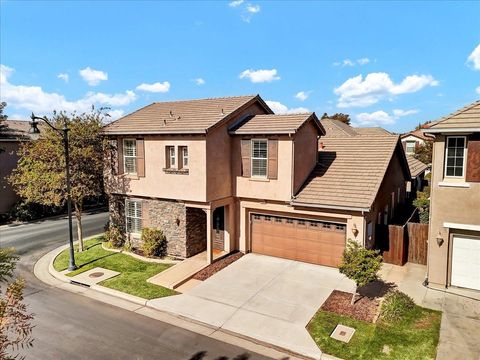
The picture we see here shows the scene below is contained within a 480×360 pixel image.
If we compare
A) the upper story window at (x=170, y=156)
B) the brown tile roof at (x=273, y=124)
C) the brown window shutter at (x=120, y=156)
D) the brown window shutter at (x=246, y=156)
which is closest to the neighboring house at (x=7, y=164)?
the brown window shutter at (x=120, y=156)

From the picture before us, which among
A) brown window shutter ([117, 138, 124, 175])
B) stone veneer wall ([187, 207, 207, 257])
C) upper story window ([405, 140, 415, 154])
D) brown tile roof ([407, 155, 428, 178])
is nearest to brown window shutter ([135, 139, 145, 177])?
brown window shutter ([117, 138, 124, 175])

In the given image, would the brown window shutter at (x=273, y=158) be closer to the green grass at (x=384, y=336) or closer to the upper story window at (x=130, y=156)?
the green grass at (x=384, y=336)

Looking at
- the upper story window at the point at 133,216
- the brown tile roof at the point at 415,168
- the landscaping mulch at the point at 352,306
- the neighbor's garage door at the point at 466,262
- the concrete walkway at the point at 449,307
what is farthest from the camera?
the brown tile roof at the point at 415,168

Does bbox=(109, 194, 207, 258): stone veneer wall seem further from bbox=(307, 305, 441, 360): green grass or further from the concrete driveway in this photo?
bbox=(307, 305, 441, 360): green grass

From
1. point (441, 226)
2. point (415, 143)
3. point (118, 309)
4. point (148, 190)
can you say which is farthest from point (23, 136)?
point (415, 143)

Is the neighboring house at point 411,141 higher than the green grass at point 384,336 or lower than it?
higher

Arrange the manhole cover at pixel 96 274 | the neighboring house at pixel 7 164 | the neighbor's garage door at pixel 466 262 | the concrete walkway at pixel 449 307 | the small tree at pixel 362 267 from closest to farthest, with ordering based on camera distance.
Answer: the concrete walkway at pixel 449 307, the small tree at pixel 362 267, the neighbor's garage door at pixel 466 262, the manhole cover at pixel 96 274, the neighboring house at pixel 7 164

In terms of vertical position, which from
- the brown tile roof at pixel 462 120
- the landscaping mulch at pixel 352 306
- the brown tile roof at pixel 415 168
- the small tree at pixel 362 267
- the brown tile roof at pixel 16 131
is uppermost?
the brown tile roof at pixel 16 131
